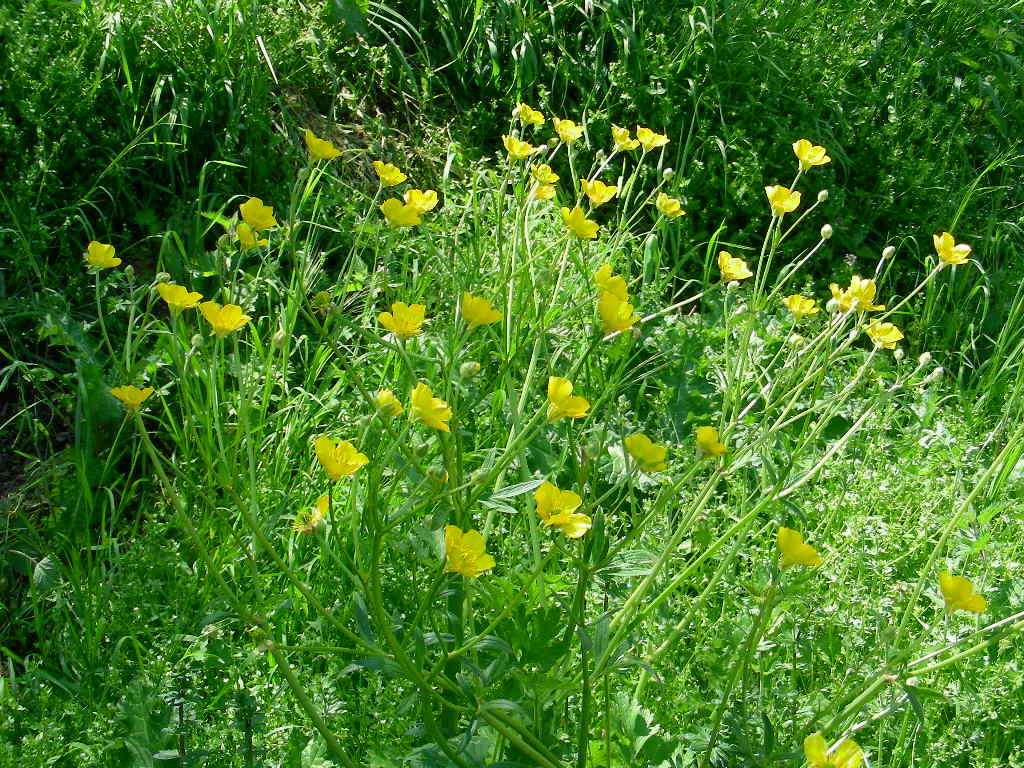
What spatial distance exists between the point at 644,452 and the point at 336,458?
37 centimetres

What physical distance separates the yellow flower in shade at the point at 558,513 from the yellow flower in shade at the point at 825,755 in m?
0.33

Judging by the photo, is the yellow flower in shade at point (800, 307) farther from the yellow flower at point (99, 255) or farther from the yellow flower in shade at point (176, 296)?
the yellow flower at point (99, 255)

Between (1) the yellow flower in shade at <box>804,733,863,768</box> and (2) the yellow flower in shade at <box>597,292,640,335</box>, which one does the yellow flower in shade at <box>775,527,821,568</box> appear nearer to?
(1) the yellow flower in shade at <box>804,733,863,768</box>

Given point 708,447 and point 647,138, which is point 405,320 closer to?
point 708,447

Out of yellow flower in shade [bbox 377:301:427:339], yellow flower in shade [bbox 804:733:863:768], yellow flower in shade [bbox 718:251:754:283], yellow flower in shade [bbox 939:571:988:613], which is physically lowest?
yellow flower in shade [bbox 804:733:863:768]

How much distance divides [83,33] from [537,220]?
50.1 inches

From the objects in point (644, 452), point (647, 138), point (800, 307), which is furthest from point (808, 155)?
point (644, 452)

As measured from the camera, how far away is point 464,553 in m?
1.15

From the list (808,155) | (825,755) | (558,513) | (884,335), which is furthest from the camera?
(808,155)

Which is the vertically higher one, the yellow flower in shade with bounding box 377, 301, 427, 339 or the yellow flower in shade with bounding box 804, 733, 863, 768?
the yellow flower in shade with bounding box 377, 301, 427, 339

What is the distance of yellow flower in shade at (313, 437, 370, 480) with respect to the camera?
119 cm

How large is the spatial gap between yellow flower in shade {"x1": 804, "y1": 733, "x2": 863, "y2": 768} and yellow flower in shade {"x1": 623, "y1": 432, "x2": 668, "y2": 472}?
349mm

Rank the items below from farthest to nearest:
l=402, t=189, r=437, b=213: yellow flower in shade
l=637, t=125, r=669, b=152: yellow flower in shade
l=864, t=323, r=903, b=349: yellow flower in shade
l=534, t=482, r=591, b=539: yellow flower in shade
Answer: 1. l=637, t=125, r=669, b=152: yellow flower in shade
2. l=402, t=189, r=437, b=213: yellow flower in shade
3. l=864, t=323, r=903, b=349: yellow flower in shade
4. l=534, t=482, r=591, b=539: yellow flower in shade

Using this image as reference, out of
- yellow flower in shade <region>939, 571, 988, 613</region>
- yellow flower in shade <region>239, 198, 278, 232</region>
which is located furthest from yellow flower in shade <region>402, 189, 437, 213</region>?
yellow flower in shade <region>939, 571, 988, 613</region>
